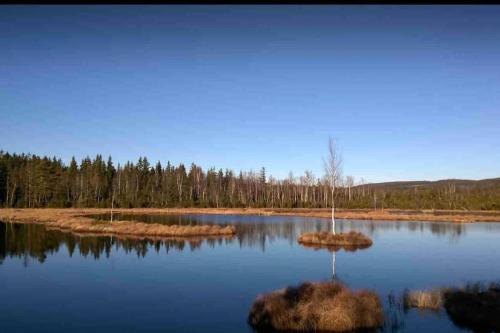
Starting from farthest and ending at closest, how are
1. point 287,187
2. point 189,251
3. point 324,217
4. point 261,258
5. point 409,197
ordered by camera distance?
1. point 287,187
2. point 409,197
3. point 324,217
4. point 189,251
5. point 261,258

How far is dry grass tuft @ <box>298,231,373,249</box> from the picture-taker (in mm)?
37438

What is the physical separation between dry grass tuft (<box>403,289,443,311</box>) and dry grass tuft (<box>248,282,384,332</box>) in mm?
2156

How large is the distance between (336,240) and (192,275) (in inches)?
668

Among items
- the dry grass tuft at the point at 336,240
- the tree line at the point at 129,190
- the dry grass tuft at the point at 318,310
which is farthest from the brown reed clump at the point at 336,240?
the tree line at the point at 129,190

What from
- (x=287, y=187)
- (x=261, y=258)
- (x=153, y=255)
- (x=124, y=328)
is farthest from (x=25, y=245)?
(x=287, y=187)

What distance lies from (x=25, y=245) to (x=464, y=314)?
31442 millimetres

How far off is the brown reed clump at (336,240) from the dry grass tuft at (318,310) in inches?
842

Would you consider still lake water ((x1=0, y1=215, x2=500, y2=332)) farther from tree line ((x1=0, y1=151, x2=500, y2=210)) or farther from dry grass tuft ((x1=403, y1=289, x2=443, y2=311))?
tree line ((x1=0, y1=151, x2=500, y2=210))

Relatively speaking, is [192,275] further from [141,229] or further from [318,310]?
[141,229]

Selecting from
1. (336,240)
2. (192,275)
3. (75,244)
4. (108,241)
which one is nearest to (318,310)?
(192,275)

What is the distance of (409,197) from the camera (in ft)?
340

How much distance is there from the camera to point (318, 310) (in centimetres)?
1488

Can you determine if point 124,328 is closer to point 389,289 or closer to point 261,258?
point 389,289

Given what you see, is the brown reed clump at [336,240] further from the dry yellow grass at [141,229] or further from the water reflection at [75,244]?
the dry yellow grass at [141,229]
